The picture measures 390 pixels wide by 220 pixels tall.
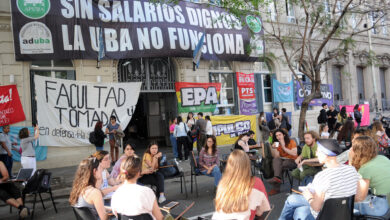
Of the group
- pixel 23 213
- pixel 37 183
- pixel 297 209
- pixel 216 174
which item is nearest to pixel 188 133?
pixel 216 174

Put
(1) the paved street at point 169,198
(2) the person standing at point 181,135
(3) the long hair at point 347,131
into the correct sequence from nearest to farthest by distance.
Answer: (1) the paved street at point 169,198
(3) the long hair at point 347,131
(2) the person standing at point 181,135

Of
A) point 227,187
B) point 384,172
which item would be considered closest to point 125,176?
point 227,187

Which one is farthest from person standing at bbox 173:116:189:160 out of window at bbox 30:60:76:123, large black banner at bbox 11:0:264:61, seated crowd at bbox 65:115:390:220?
seated crowd at bbox 65:115:390:220

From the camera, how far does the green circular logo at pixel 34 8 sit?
10.5 m

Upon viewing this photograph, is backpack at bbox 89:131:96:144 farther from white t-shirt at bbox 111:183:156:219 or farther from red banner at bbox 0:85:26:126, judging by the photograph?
white t-shirt at bbox 111:183:156:219

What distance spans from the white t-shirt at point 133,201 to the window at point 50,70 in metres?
9.12

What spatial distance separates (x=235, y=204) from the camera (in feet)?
9.43

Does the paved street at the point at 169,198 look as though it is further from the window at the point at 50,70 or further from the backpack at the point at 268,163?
the window at the point at 50,70

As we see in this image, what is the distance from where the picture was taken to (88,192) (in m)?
Answer: 3.54

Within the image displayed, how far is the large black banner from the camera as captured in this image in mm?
10648

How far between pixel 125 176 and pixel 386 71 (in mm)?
25904

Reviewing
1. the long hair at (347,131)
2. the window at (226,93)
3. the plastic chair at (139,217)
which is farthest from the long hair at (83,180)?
the window at (226,93)

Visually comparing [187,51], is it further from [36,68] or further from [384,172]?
[384,172]

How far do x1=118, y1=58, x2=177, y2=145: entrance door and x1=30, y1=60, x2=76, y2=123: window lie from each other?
1858 mm
